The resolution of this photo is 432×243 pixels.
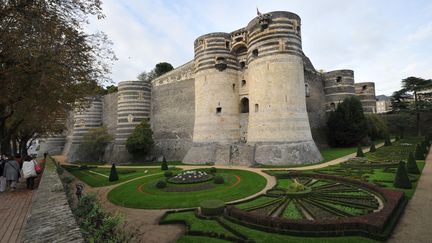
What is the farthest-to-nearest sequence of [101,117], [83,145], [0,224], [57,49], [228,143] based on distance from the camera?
1. [101,117]
2. [83,145]
3. [228,143]
4. [57,49]
5. [0,224]

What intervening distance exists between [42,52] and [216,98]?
64.5 ft

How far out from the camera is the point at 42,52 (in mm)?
10031

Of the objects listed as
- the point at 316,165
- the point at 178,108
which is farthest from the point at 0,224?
the point at 178,108

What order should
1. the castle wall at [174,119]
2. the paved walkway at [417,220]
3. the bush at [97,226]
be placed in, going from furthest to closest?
the castle wall at [174,119] → the paved walkway at [417,220] → the bush at [97,226]

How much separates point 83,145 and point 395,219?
1631 inches

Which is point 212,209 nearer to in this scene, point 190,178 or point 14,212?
point 190,178

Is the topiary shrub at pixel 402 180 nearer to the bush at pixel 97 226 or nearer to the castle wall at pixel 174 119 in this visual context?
the bush at pixel 97 226

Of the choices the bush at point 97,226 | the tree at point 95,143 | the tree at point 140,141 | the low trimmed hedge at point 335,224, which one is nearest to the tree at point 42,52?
the bush at point 97,226

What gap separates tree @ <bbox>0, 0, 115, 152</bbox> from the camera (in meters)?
8.95

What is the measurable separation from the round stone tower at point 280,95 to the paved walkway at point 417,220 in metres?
10.8

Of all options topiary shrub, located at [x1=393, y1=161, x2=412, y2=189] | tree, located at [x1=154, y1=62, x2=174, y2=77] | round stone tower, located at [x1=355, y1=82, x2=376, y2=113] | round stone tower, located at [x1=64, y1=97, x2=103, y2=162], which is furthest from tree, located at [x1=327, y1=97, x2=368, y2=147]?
tree, located at [x1=154, y1=62, x2=174, y2=77]

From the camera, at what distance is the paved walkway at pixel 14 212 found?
7.04m

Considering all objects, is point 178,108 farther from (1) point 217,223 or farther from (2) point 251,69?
(1) point 217,223

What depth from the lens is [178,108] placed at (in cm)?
3388
